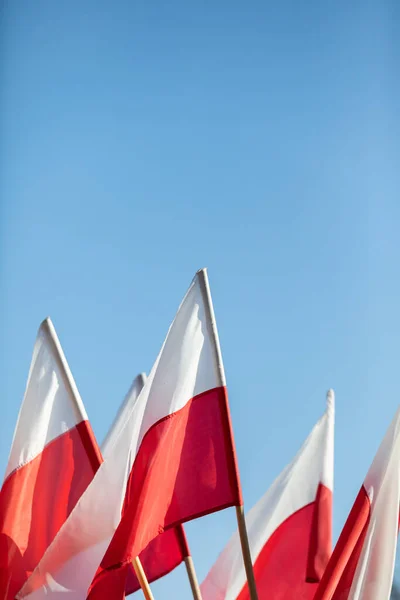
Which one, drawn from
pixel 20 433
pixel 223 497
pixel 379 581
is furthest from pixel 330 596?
pixel 20 433

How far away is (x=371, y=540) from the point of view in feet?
13.9

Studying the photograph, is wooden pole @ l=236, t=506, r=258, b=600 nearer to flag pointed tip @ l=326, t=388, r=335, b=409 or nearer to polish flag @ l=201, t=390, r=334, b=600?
polish flag @ l=201, t=390, r=334, b=600

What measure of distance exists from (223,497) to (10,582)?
1045 millimetres

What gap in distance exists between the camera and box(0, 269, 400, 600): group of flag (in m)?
4.04

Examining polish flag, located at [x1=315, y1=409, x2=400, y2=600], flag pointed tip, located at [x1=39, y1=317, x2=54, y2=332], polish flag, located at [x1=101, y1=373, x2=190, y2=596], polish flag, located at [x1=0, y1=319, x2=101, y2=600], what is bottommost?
polish flag, located at [x1=315, y1=409, x2=400, y2=600]

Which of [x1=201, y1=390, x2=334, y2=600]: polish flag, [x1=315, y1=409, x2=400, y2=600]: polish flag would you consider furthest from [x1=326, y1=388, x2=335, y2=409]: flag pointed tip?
[x1=315, y1=409, x2=400, y2=600]: polish flag

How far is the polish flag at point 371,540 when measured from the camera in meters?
4.15

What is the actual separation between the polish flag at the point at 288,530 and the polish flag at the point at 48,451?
1.16 metres

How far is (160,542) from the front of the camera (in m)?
5.12

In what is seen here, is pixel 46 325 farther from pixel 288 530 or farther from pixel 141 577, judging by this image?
pixel 288 530

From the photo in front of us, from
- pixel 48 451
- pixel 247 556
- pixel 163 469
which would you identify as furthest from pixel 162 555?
pixel 163 469

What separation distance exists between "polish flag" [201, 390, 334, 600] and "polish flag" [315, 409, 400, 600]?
0.80 meters

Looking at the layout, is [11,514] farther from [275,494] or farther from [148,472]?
[275,494]

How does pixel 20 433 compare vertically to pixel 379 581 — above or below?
above
